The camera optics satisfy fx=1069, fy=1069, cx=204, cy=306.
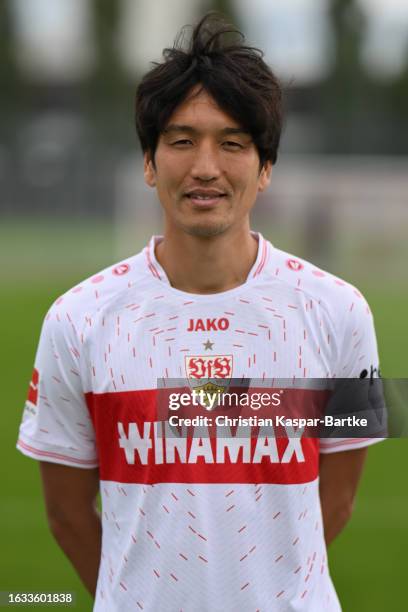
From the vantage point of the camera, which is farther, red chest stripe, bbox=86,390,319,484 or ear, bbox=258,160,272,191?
ear, bbox=258,160,272,191

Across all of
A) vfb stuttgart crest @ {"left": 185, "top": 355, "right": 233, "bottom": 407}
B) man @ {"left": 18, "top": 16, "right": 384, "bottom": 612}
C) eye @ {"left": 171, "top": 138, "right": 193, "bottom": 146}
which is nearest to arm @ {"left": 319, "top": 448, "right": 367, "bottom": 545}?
man @ {"left": 18, "top": 16, "right": 384, "bottom": 612}

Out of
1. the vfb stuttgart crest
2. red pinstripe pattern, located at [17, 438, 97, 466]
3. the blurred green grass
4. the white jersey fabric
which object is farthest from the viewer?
the blurred green grass

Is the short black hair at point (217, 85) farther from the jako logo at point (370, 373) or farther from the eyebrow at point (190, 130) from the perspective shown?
the jako logo at point (370, 373)

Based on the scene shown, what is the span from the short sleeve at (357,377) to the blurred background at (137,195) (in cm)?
74

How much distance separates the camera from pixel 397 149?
37.0m

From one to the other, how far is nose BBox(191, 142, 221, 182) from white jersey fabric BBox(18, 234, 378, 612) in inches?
11.4

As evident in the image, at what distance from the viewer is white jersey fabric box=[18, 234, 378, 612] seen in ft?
8.10

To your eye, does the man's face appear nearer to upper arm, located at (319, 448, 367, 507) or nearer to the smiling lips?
the smiling lips

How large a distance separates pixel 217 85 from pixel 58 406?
2.89ft

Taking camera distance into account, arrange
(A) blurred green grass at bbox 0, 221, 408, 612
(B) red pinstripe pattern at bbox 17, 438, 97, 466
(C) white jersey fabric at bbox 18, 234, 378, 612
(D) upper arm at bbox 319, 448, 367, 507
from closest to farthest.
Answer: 1. (C) white jersey fabric at bbox 18, 234, 378, 612
2. (B) red pinstripe pattern at bbox 17, 438, 97, 466
3. (D) upper arm at bbox 319, 448, 367, 507
4. (A) blurred green grass at bbox 0, 221, 408, 612

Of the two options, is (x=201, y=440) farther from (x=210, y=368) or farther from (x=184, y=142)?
(x=184, y=142)

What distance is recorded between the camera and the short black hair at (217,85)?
8.39 feet

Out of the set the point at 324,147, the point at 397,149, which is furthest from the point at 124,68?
the point at 397,149

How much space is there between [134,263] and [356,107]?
40.3m
